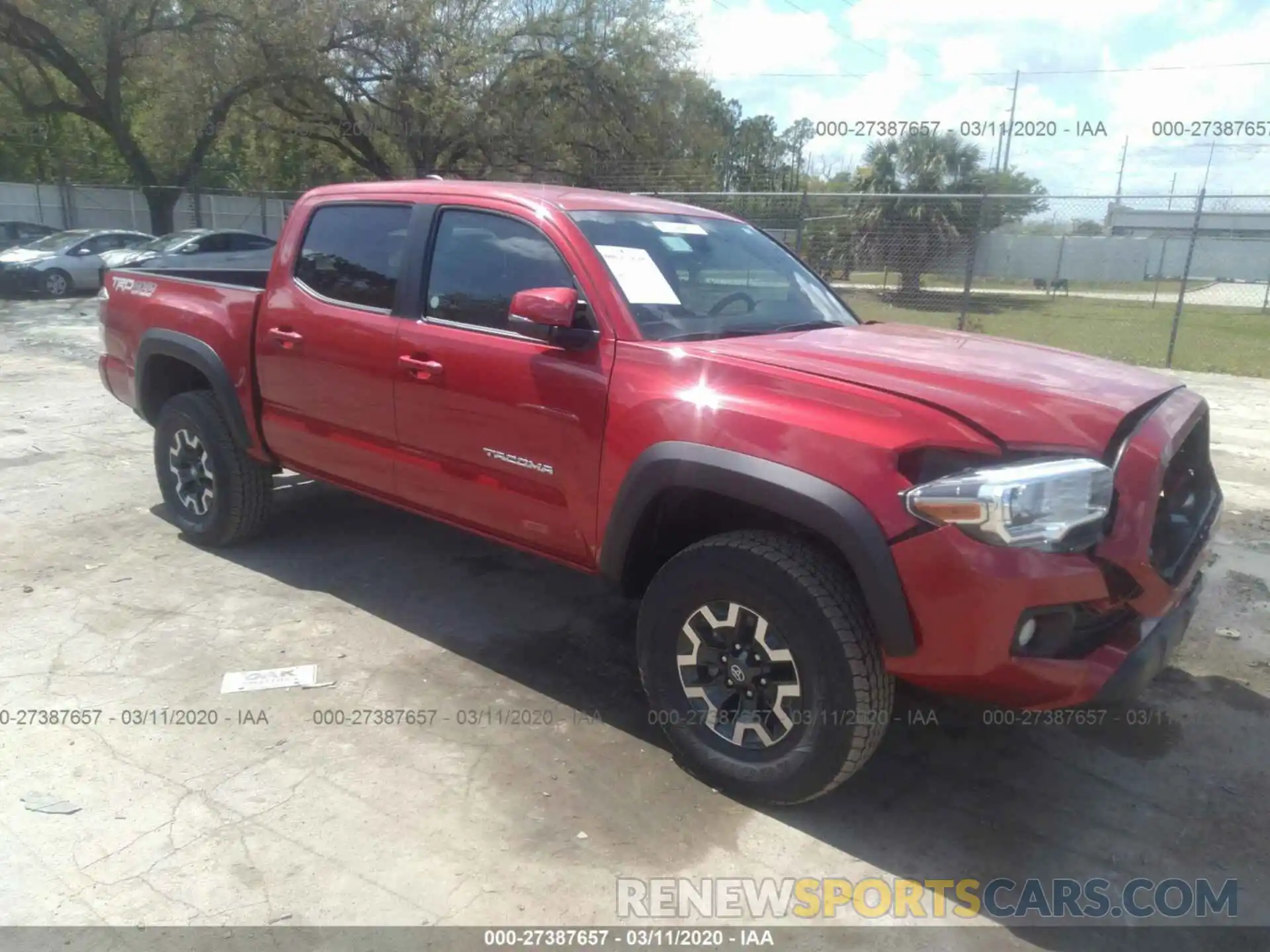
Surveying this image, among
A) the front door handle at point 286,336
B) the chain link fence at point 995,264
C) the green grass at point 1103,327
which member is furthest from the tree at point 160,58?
the front door handle at point 286,336

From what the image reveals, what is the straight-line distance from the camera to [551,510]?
3.66 metres

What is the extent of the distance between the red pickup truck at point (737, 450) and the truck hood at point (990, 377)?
1 centimetres

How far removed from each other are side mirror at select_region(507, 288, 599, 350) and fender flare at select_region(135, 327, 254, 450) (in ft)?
6.77

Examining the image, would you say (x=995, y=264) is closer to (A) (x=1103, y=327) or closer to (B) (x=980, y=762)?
(A) (x=1103, y=327)

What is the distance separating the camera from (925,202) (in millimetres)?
20750

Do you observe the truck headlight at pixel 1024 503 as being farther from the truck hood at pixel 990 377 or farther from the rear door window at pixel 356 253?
the rear door window at pixel 356 253

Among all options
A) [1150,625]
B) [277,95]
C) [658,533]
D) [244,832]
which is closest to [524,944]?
[244,832]

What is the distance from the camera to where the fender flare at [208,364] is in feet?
16.1

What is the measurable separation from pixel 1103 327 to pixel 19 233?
932 inches

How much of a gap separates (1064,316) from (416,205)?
2140 cm

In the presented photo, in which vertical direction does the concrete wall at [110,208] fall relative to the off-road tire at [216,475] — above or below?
above

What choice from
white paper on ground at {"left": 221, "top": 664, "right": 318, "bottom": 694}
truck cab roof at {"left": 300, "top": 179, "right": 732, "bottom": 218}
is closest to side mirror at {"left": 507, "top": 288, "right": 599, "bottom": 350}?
truck cab roof at {"left": 300, "top": 179, "right": 732, "bottom": 218}

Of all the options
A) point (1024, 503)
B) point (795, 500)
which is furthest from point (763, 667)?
point (1024, 503)

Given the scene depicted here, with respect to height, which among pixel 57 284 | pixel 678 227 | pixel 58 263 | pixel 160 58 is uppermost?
pixel 160 58
